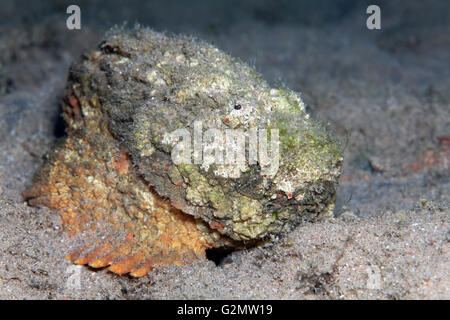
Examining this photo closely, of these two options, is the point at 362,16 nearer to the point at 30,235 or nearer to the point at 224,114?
the point at 224,114

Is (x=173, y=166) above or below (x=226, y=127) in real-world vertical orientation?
below

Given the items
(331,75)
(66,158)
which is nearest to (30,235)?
(66,158)

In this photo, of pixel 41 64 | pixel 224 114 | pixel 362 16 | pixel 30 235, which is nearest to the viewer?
pixel 224 114

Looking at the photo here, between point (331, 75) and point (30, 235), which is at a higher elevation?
point (331, 75)
